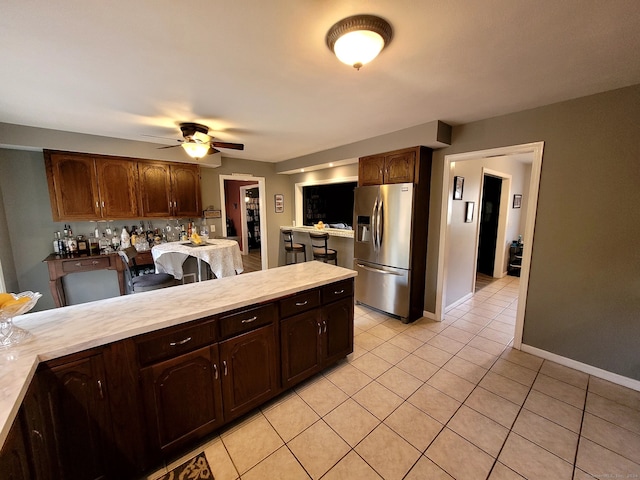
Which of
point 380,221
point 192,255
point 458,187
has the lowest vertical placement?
point 192,255

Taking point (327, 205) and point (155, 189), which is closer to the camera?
point (155, 189)

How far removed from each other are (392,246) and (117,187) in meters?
3.98

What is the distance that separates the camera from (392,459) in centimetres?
154

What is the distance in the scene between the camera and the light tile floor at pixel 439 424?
4.89 feet

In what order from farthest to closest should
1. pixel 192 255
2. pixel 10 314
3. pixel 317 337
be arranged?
pixel 192 255 < pixel 317 337 < pixel 10 314

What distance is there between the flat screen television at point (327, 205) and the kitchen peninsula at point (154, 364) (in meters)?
3.69

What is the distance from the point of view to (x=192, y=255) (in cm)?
361

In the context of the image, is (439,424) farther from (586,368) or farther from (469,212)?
(469,212)

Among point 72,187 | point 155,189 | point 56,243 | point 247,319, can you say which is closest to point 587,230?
point 247,319

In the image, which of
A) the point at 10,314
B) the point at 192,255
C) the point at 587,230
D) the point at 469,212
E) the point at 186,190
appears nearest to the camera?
the point at 10,314

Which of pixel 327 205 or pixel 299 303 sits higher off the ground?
pixel 327 205

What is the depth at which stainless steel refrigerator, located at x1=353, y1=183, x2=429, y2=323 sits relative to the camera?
123 inches

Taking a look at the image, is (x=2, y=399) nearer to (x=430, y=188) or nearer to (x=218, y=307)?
(x=218, y=307)

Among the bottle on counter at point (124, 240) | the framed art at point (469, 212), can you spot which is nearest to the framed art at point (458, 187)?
the framed art at point (469, 212)
